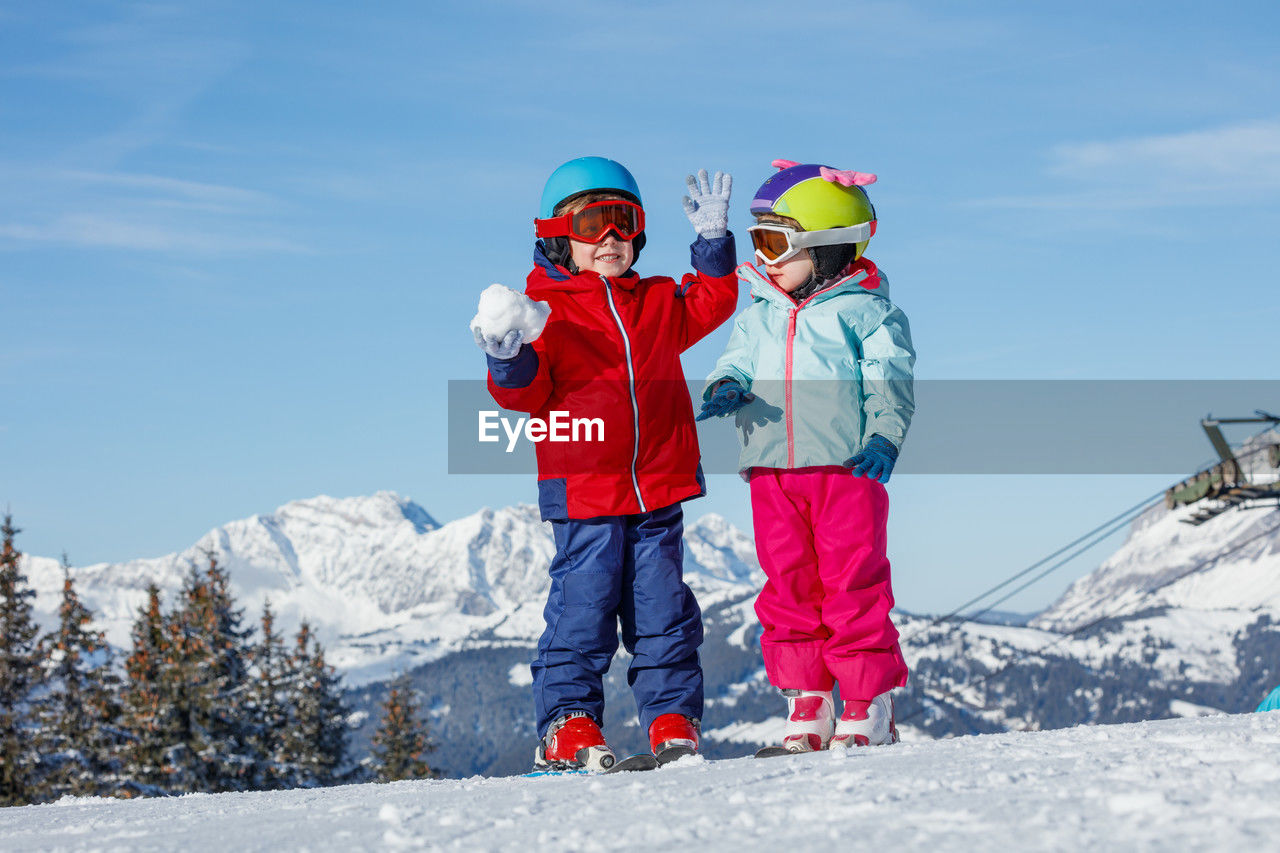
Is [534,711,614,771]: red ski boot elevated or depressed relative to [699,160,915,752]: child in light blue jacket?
depressed

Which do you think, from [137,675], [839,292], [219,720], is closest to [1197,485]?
[839,292]

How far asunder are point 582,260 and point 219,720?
23257 mm

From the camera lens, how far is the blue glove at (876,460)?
487 centimetres

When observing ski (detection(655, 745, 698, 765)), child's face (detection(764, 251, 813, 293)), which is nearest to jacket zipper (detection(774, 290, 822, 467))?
child's face (detection(764, 251, 813, 293))

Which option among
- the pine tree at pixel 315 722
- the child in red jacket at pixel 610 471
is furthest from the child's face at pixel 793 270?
the pine tree at pixel 315 722

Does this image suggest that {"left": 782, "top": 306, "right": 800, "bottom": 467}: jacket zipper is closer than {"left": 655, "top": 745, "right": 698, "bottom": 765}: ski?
No

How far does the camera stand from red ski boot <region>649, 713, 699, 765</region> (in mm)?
4855

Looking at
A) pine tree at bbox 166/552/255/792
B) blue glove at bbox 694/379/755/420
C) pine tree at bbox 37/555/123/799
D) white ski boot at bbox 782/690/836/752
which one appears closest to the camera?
white ski boot at bbox 782/690/836/752

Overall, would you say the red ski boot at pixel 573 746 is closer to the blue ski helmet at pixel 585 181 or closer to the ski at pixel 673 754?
the ski at pixel 673 754

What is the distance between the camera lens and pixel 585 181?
5.39m

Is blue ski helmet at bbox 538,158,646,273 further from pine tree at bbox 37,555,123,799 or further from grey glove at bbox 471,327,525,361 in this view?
pine tree at bbox 37,555,123,799

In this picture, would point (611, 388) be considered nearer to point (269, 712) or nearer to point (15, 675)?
point (15, 675)

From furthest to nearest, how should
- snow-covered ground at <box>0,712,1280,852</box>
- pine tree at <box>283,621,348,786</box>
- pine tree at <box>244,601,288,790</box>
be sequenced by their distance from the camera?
pine tree at <box>283,621,348,786</box>, pine tree at <box>244,601,288,790</box>, snow-covered ground at <box>0,712,1280,852</box>

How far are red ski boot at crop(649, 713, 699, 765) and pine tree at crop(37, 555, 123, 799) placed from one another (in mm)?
21525
